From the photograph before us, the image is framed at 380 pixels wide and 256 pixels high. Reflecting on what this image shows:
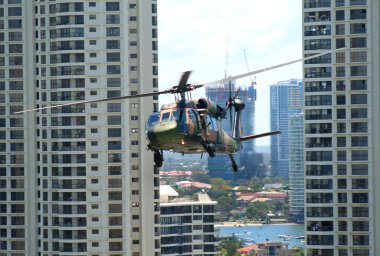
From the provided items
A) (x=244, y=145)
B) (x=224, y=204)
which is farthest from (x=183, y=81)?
(x=224, y=204)

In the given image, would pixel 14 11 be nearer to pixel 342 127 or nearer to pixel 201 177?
pixel 342 127

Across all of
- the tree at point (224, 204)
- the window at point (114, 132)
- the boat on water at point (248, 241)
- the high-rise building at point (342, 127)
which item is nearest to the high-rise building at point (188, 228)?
the window at point (114, 132)

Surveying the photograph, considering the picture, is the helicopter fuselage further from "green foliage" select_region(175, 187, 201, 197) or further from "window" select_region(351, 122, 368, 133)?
"green foliage" select_region(175, 187, 201, 197)

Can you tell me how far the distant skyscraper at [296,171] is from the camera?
157 meters

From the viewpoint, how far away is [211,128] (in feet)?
157

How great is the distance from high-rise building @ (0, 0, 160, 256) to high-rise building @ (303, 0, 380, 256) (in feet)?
37.7

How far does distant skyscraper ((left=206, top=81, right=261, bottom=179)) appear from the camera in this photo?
121 metres

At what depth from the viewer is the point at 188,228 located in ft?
347

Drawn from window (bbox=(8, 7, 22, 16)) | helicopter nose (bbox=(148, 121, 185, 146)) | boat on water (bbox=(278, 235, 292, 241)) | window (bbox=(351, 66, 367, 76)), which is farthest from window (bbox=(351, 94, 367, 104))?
boat on water (bbox=(278, 235, 292, 241))

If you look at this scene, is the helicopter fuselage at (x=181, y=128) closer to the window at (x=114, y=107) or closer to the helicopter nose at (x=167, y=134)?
the helicopter nose at (x=167, y=134)

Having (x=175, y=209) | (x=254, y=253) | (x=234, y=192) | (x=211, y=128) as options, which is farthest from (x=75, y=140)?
(x=234, y=192)

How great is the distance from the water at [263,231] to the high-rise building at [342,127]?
7756 centimetres

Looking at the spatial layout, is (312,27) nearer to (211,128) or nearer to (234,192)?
(211,128)

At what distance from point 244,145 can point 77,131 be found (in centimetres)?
6265
